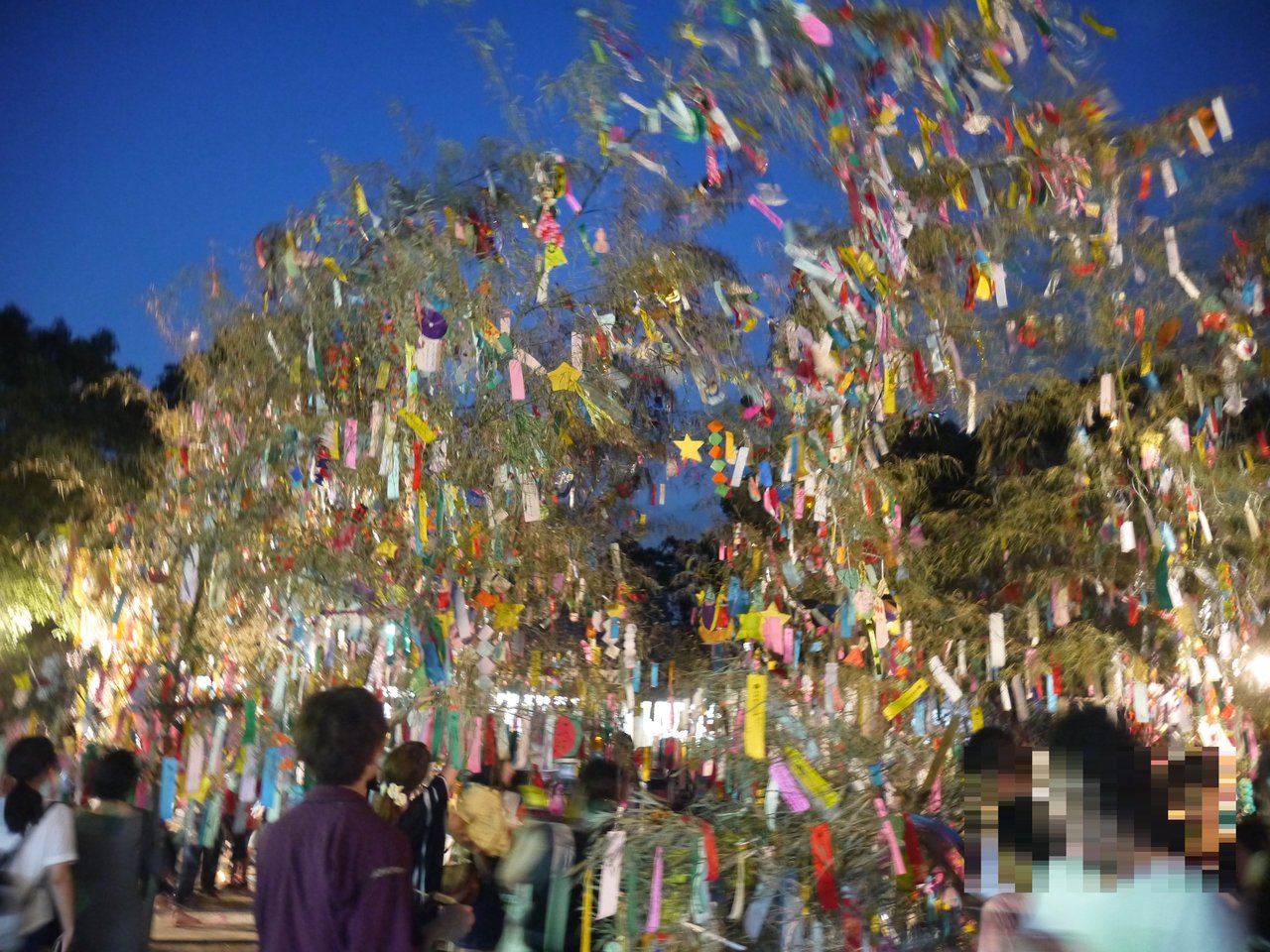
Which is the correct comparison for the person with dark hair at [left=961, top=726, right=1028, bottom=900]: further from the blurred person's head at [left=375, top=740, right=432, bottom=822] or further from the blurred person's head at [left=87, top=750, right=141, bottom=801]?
the blurred person's head at [left=87, top=750, right=141, bottom=801]

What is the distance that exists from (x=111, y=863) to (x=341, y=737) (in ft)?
5.06

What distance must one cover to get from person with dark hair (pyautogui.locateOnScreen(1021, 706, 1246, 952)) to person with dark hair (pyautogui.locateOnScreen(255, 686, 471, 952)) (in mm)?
1025

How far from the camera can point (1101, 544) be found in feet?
26.6

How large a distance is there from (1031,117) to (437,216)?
3129 millimetres

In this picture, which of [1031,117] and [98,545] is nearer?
[1031,117]

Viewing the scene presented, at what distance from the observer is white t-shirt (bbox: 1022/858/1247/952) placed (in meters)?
1.47

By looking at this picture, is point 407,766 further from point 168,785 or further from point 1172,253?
point 1172,253

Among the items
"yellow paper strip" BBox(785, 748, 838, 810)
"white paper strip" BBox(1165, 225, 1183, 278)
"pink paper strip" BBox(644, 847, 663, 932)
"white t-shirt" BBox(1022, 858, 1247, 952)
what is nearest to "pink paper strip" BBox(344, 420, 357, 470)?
"pink paper strip" BBox(644, 847, 663, 932)

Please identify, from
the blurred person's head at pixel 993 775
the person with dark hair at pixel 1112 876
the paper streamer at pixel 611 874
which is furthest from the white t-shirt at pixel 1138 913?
the paper streamer at pixel 611 874

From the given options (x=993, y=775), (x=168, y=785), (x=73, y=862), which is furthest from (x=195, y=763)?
(x=993, y=775)

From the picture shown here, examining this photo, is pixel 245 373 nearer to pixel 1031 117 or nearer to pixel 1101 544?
pixel 1031 117

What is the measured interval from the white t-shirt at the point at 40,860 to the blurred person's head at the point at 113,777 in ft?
0.83

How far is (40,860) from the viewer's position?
298cm

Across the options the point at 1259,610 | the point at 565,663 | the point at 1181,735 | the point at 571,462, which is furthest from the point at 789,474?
the point at 1259,610
